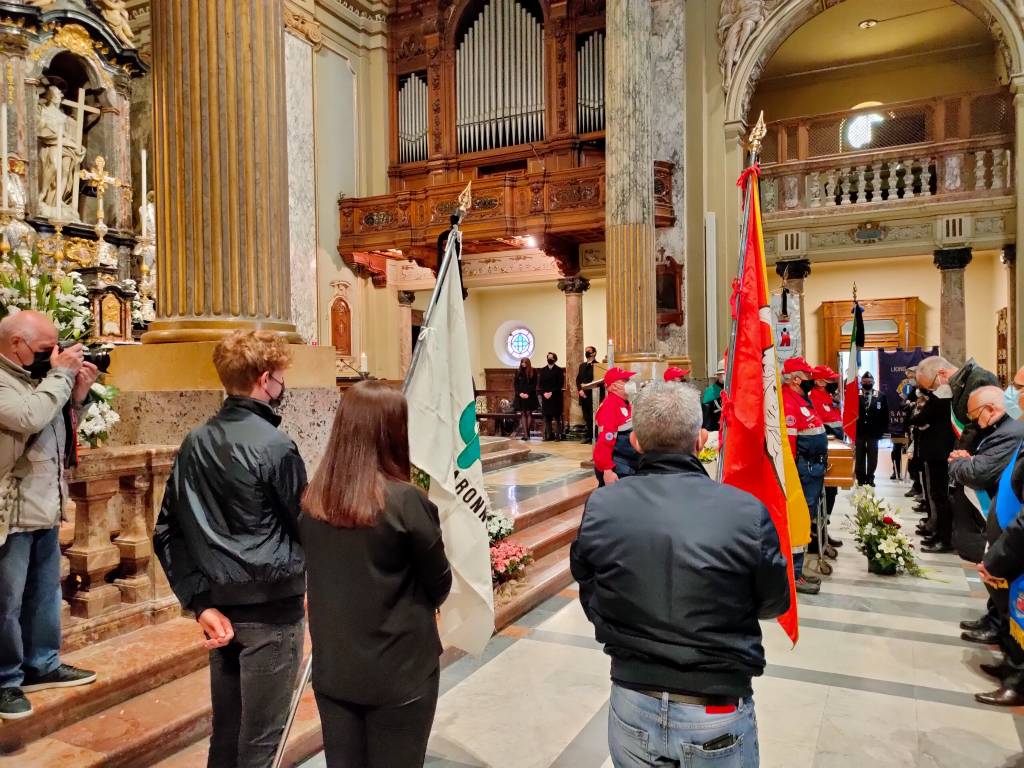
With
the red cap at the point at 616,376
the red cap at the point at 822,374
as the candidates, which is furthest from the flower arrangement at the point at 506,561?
the red cap at the point at 822,374

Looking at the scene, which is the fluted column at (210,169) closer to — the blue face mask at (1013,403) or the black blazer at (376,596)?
the black blazer at (376,596)

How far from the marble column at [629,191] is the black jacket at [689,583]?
7.62m

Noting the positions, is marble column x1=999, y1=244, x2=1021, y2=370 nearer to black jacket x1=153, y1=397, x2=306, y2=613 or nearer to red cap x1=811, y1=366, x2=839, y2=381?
red cap x1=811, y1=366, x2=839, y2=381

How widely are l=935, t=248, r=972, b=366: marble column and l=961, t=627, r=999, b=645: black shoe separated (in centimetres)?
874

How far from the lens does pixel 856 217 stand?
12.0 meters

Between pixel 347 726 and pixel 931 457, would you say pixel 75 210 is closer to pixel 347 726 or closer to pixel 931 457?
pixel 347 726

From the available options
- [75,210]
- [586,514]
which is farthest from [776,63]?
[586,514]

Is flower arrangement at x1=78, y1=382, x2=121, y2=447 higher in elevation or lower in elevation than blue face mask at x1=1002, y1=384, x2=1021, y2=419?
higher

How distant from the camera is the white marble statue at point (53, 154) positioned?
9.05 m

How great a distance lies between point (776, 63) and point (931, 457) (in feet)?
38.4

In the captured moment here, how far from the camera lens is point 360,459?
175 cm

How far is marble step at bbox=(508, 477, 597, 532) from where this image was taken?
611 cm

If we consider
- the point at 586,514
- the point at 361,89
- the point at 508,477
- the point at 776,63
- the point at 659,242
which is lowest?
the point at 508,477

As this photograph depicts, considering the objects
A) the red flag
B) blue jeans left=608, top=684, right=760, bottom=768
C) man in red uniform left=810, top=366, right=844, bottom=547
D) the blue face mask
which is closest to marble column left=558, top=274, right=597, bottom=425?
man in red uniform left=810, top=366, right=844, bottom=547
